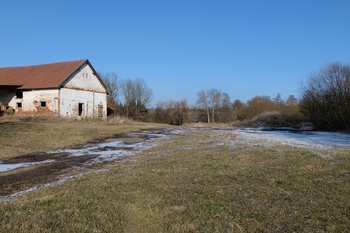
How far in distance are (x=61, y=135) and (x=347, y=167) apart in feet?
50.0

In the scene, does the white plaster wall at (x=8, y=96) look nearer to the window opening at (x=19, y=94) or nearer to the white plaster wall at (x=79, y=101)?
the window opening at (x=19, y=94)

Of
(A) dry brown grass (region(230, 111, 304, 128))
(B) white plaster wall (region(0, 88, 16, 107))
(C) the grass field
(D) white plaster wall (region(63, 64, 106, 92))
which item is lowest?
(C) the grass field

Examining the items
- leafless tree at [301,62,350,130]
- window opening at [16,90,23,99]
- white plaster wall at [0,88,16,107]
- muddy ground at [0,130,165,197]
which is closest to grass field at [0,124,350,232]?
muddy ground at [0,130,165,197]

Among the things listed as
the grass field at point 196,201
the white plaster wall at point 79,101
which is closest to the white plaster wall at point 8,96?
the white plaster wall at point 79,101

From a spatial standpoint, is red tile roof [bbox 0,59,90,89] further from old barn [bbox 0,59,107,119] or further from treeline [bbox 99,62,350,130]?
treeline [bbox 99,62,350,130]

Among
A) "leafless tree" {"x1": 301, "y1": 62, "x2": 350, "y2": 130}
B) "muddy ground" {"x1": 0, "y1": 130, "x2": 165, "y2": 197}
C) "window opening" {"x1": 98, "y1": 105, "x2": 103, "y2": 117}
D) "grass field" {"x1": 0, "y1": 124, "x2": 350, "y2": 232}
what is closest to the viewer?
"grass field" {"x1": 0, "y1": 124, "x2": 350, "y2": 232}

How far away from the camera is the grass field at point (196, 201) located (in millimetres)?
3416

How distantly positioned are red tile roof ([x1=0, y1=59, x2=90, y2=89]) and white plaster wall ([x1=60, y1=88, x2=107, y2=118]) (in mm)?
1883

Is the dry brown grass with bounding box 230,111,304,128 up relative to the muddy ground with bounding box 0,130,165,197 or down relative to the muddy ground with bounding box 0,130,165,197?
up

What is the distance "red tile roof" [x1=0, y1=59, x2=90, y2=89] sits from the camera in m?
27.1

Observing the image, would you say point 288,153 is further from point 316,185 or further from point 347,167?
point 316,185

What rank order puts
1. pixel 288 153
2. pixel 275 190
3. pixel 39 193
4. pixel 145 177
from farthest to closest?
pixel 288 153
pixel 145 177
pixel 39 193
pixel 275 190

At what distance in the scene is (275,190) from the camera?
477 centimetres

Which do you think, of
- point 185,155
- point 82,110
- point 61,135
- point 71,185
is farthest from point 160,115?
point 71,185
